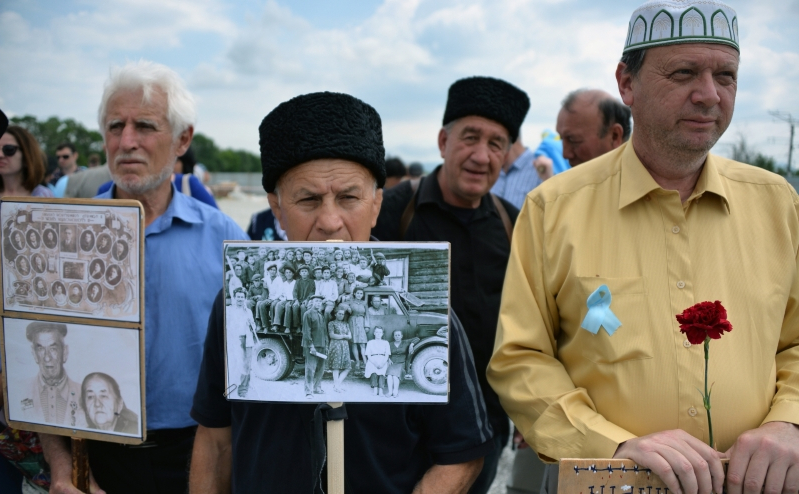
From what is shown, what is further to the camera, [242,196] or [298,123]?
[242,196]

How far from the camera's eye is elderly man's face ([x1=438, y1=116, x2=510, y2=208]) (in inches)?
124

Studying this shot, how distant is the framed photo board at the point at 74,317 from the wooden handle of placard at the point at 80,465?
0.11 metres

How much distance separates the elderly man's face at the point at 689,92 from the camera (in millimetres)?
1828

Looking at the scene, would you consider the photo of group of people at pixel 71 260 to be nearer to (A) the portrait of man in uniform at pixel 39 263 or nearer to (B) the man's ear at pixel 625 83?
(A) the portrait of man in uniform at pixel 39 263

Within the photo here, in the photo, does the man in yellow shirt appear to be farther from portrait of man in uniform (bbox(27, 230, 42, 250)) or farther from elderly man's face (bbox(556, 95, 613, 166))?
elderly man's face (bbox(556, 95, 613, 166))

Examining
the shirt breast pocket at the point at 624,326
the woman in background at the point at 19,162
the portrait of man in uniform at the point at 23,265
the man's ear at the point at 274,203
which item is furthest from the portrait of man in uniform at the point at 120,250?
the woman in background at the point at 19,162

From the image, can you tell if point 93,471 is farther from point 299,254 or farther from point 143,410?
point 299,254

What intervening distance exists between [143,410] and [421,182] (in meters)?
1.97

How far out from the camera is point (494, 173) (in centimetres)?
319

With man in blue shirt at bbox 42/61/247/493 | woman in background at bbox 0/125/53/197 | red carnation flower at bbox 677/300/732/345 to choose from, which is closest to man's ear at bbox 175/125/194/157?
man in blue shirt at bbox 42/61/247/493

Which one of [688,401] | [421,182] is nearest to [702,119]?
[688,401]

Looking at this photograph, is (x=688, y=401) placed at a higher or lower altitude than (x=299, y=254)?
lower

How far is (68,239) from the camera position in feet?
6.48

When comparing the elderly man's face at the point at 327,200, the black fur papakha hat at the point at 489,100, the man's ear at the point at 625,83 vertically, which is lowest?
the elderly man's face at the point at 327,200
